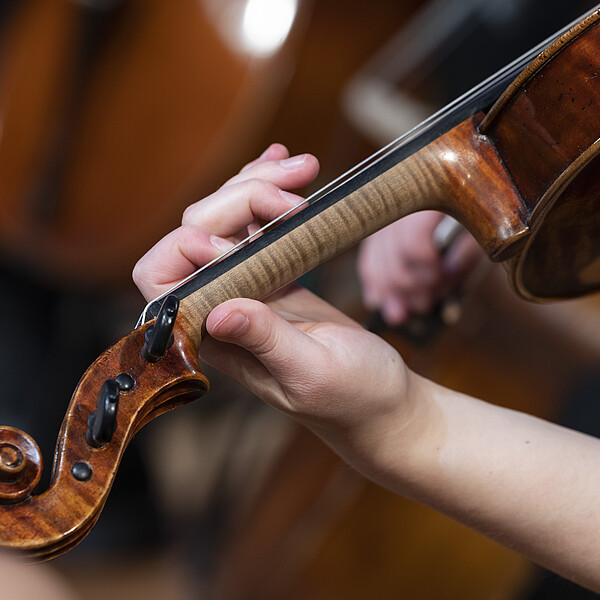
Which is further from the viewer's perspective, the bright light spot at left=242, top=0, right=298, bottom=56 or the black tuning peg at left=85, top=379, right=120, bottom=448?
the bright light spot at left=242, top=0, right=298, bottom=56

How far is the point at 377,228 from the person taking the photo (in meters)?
0.45

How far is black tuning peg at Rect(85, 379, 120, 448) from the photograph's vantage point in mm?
354

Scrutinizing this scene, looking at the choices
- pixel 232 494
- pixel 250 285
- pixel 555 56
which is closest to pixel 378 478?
pixel 250 285

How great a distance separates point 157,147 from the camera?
102 cm

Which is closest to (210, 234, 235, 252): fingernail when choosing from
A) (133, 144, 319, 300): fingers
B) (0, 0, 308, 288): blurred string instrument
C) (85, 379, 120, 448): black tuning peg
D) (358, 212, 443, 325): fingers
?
(133, 144, 319, 300): fingers

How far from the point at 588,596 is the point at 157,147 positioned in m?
0.72

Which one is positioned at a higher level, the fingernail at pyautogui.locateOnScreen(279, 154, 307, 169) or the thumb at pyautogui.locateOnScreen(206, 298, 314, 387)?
the fingernail at pyautogui.locateOnScreen(279, 154, 307, 169)

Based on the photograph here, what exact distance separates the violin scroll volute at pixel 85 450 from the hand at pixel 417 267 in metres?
0.43

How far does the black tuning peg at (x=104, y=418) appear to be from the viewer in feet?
1.16

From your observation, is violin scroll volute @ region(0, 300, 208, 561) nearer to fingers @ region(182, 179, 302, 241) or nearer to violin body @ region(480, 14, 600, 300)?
fingers @ region(182, 179, 302, 241)

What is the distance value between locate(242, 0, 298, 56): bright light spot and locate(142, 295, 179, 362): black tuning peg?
69cm

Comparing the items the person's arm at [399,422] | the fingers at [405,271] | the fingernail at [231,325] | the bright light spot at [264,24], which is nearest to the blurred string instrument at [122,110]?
the bright light spot at [264,24]

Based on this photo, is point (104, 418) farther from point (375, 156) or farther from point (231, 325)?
point (375, 156)

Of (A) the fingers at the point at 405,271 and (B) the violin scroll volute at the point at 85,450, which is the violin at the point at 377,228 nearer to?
(B) the violin scroll volute at the point at 85,450
